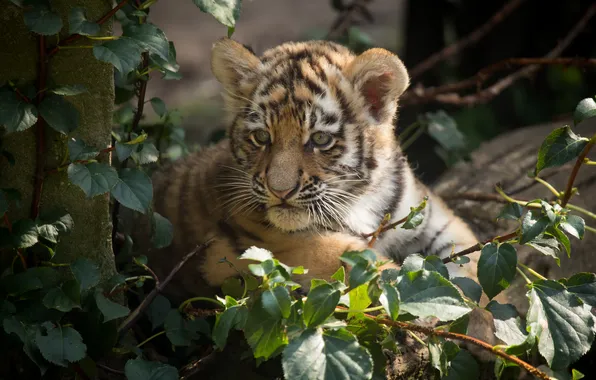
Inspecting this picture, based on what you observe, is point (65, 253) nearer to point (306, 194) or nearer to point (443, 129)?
point (306, 194)

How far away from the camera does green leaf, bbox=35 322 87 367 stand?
1.80 m

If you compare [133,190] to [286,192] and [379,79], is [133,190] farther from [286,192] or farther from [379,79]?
[379,79]

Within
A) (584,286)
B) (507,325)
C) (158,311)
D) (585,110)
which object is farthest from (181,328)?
(585,110)

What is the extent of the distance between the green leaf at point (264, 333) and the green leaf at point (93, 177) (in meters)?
0.50

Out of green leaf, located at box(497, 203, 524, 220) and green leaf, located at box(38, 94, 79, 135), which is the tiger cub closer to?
green leaf, located at box(497, 203, 524, 220)

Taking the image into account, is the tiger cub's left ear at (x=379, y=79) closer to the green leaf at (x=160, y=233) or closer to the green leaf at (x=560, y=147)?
the green leaf at (x=560, y=147)

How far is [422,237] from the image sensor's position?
2879 millimetres

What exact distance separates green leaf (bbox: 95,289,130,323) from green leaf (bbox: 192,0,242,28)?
2.66 feet

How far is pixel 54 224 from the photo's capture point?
6.28 ft

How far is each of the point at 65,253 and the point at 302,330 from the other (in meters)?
0.78

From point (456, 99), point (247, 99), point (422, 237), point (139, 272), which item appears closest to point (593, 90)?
point (456, 99)

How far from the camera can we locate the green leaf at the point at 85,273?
188 cm

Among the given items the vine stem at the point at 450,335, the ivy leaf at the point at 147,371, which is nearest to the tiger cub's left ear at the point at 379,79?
the vine stem at the point at 450,335

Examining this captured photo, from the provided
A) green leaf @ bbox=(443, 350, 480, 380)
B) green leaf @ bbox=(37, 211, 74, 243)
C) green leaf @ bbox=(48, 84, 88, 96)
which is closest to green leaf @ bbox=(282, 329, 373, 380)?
green leaf @ bbox=(443, 350, 480, 380)
